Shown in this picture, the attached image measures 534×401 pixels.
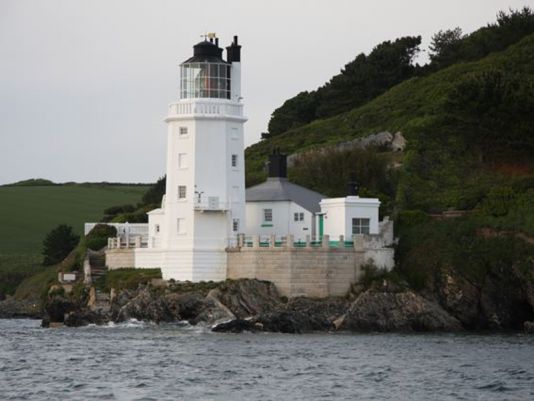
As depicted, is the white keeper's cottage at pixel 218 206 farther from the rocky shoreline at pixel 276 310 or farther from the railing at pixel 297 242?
the rocky shoreline at pixel 276 310

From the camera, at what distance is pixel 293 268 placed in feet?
225

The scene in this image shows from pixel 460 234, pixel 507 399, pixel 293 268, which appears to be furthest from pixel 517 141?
pixel 507 399

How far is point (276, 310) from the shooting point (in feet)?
220

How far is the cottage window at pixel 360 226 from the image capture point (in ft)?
233

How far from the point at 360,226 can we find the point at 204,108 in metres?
8.74

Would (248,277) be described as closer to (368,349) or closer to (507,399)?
(368,349)

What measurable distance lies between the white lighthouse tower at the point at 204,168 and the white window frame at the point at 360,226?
17.1 feet

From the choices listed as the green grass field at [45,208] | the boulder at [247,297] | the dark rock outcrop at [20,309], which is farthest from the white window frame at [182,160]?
the green grass field at [45,208]

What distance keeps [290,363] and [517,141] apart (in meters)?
35.2

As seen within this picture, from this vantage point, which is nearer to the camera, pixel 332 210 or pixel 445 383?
pixel 445 383

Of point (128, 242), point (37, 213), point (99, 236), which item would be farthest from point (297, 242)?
point (37, 213)

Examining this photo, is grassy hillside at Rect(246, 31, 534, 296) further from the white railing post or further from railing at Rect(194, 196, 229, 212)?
railing at Rect(194, 196, 229, 212)

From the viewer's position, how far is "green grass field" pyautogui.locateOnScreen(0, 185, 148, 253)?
379 feet

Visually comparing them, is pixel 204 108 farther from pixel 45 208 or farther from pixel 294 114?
pixel 45 208
